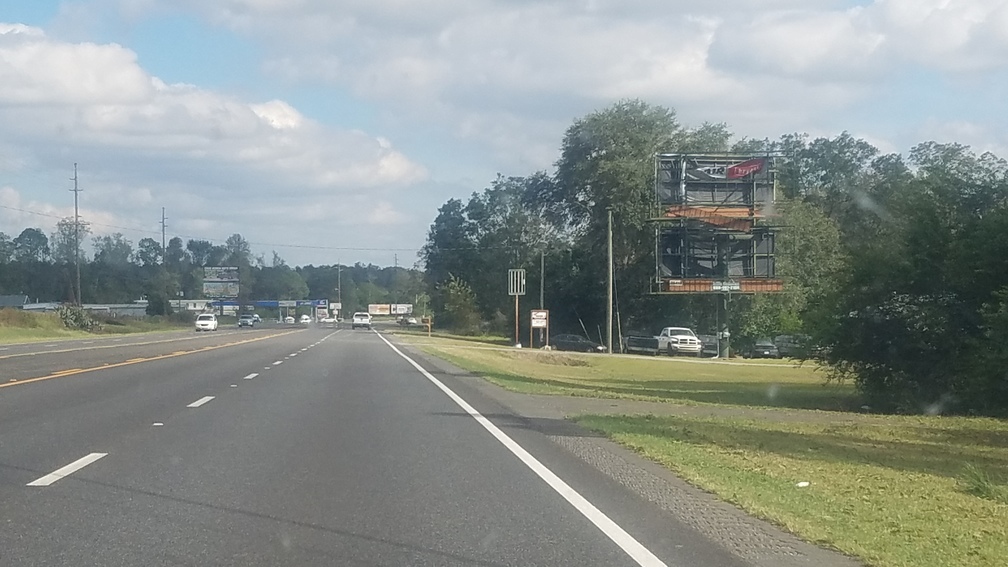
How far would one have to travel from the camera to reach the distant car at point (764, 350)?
72.6m

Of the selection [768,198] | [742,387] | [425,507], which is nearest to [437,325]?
[768,198]

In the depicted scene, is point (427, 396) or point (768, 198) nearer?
point (427, 396)

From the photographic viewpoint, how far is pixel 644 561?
797cm

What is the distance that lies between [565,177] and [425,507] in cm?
7662

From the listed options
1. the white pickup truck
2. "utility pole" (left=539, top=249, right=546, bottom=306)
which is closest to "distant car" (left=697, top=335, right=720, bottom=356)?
the white pickup truck

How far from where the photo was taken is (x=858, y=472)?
44.1ft

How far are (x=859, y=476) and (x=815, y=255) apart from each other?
66349 millimetres

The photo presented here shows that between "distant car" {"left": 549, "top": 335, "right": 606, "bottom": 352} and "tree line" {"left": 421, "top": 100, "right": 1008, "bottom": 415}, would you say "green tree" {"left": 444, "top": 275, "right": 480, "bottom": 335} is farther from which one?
"distant car" {"left": 549, "top": 335, "right": 606, "bottom": 352}

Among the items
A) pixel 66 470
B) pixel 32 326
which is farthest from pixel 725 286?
pixel 66 470

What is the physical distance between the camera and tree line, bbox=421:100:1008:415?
2778cm

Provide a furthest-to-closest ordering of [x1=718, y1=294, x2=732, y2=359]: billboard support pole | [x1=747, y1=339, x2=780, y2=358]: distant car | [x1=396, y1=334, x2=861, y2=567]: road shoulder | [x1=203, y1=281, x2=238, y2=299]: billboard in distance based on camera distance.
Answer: [x1=203, y1=281, x2=238, y2=299]: billboard in distance < [x1=747, y1=339, x2=780, y2=358]: distant car < [x1=718, y1=294, x2=732, y2=359]: billboard support pole < [x1=396, y1=334, x2=861, y2=567]: road shoulder

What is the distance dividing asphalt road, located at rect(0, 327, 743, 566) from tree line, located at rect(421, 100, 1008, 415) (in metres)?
13.6

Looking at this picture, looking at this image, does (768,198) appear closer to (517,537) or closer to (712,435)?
(712,435)

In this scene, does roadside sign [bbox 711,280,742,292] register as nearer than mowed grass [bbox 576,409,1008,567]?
No
